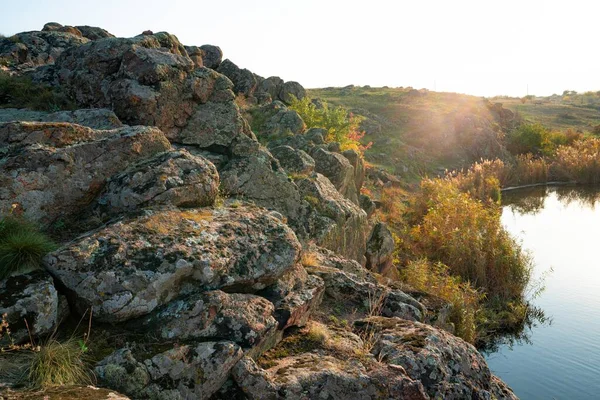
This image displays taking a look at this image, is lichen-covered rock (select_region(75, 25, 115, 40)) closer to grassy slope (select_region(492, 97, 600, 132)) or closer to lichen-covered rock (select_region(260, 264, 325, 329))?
lichen-covered rock (select_region(260, 264, 325, 329))

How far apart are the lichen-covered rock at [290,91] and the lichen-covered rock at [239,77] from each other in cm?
299

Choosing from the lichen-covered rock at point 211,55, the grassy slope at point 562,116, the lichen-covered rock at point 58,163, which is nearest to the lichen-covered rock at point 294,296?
the lichen-covered rock at point 58,163

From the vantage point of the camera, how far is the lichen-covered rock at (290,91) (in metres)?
27.9

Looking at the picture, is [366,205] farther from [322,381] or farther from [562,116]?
[562,116]

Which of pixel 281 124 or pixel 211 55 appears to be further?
pixel 211 55

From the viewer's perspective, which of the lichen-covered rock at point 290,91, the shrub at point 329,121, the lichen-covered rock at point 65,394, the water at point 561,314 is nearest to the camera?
the lichen-covered rock at point 65,394

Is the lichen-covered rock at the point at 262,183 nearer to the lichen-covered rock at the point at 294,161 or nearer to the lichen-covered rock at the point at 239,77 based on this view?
the lichen-covered rock at the point at 294,161

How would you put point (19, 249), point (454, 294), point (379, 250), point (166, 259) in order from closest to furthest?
point (19, 249), point (166, 259), point (454, 294), point (379, 250)

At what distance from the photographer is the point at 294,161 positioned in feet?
42.6

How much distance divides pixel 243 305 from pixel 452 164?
3602 centimetres

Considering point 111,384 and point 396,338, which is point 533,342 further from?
point 111,384

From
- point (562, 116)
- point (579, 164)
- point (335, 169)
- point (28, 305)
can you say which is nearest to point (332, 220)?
point (335, 169)

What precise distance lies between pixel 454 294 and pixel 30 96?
10673 millimetres

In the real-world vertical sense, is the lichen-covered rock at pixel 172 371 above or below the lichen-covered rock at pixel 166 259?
below
